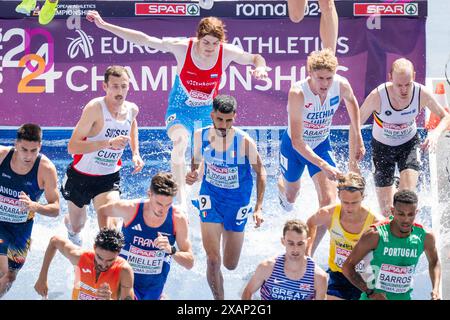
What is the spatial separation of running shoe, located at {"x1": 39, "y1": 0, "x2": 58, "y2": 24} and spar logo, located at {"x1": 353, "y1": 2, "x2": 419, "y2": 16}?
2.79 meters

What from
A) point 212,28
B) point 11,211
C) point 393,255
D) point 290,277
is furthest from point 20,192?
point 393,255

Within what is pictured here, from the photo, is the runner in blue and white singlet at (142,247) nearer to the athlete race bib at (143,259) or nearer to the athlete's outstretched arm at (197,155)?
the athlete race bib at (143,259)

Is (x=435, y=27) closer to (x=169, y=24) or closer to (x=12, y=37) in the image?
(x=169, y=24)

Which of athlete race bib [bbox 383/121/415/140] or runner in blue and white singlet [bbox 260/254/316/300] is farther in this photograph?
athlete race bib [bbox 383/121/415/140]

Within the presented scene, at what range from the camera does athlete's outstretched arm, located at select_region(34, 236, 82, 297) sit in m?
8.61

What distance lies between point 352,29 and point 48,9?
9.27 feet

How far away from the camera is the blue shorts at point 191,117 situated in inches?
406

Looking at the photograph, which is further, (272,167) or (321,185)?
(272,167)

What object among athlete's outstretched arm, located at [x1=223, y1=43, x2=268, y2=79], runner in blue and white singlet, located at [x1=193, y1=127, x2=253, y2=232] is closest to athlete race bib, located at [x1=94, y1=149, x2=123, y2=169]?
runner in blue and white singlet, located at [x1=193, y1=127, x2=253, y2=232]

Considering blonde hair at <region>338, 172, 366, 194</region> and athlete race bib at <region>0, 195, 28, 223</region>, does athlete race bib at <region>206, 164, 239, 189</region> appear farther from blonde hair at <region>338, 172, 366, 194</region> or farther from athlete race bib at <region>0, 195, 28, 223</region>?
athlete race bib at <region>0, 195, 28, 223</region>

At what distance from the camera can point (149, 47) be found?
1120cm
